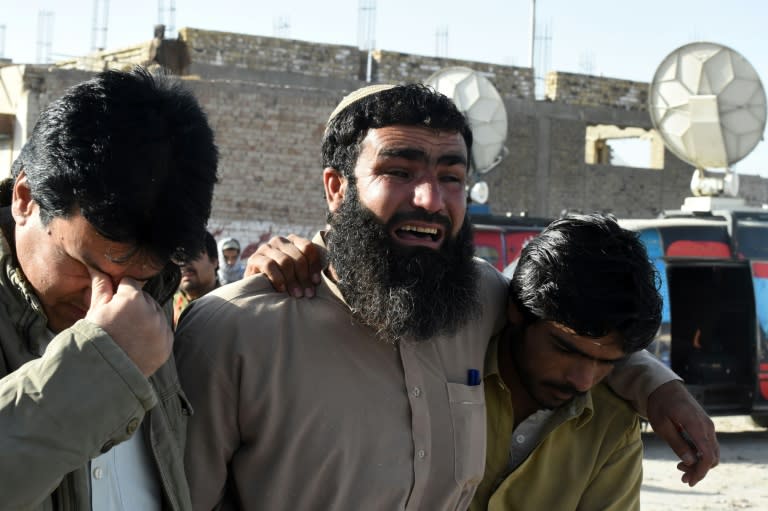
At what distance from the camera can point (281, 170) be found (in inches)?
743

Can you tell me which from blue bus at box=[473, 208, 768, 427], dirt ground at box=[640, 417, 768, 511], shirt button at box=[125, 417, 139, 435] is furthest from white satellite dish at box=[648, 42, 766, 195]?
shirt button at box=[125, 417, 139, 435]

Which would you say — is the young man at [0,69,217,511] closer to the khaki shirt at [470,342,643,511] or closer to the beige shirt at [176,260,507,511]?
the beige shirt at [176,260,507,511]

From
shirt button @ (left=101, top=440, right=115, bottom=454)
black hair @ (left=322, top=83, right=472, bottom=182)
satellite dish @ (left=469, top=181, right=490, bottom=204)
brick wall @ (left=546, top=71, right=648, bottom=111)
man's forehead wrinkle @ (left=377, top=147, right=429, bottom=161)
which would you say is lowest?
shirt button @ (left=101, top=440, right=115, bottom=454)

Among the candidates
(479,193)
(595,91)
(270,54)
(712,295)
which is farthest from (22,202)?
(595,91)

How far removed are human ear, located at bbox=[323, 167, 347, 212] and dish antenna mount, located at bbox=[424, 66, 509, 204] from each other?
1219 cm

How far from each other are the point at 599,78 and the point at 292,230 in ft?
29.4

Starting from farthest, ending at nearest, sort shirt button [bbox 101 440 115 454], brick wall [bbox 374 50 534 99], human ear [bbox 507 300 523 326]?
brick wall [bbox 374 50 534 99] → human ear [bbox 507 300 523 326] → shirt button [bbox 101 440 115 454]

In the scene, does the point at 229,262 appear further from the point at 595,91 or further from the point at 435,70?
the point at 595,91

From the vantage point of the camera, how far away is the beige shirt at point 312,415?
2539 mm

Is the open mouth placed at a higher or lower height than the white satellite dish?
lower

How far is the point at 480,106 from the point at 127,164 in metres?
13.7

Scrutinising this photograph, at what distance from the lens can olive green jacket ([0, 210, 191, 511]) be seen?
1.72 metres

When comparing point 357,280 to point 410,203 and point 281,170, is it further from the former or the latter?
point 281,170

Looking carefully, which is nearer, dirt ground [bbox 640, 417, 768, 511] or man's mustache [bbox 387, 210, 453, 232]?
man's mustache [bbox 387, 210, 453, 232]
